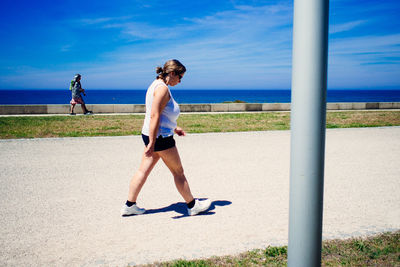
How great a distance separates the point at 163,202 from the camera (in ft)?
13.4

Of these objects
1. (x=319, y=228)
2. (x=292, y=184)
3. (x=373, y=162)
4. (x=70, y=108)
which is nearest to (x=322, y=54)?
(x=292, y=184)

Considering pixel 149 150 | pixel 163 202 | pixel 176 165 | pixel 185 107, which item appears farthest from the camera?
pixel 185 107

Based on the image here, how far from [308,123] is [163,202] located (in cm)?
276

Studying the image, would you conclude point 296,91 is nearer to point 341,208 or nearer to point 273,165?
point 341,208

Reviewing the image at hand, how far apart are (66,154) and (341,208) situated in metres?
5.32

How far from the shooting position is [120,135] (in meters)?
9.13

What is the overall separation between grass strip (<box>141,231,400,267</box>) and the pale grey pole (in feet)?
2.73

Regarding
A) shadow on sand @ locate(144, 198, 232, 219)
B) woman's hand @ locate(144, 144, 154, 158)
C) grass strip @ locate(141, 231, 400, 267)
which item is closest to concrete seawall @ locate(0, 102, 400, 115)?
shadow on sand @ locate(144, 198, 232, 219)

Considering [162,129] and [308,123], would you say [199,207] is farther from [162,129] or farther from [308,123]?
[308,123]

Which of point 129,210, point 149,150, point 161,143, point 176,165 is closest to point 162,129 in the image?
point 161,143

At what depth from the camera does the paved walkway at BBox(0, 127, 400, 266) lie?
113 inches

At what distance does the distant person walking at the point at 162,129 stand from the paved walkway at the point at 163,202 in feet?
0.76

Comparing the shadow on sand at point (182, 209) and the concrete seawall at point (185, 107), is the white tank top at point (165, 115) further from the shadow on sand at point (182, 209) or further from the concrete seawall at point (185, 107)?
the concrete seawall at point (185, 107)

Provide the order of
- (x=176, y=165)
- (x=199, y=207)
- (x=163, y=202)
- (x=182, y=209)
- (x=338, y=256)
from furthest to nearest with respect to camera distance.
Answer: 1. (x=163, y=202)
2. (x=182, y=209)
3. (x=199, y=207)
4. (x=176, y=165)
5. (x=338, y=256)
